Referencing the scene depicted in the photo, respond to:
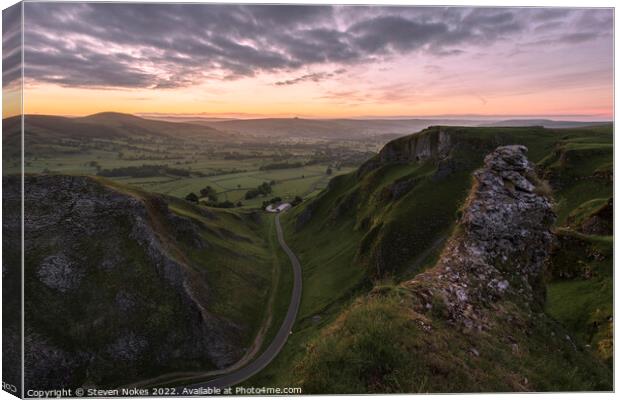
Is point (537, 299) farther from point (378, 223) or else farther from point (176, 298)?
point (378, 223)

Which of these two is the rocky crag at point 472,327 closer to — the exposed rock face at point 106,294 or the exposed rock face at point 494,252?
the exposed rock face at point 494,252

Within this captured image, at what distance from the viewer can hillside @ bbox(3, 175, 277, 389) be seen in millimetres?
27406

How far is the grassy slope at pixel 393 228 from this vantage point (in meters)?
36.5

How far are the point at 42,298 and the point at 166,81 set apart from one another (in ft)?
64.1

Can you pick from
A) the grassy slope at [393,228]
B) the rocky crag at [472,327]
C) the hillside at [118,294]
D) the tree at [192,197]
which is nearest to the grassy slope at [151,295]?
the hillside at [118,294]

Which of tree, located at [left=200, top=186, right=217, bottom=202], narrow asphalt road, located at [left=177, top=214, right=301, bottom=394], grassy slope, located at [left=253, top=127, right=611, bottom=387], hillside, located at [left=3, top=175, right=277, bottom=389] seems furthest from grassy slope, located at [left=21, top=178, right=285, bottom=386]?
tree, located at [left=200, top=186, right=217, bottom=202]

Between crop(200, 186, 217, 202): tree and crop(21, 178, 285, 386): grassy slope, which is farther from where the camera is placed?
crop(200, 186, 217, 202): tree

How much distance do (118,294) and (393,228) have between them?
99.3 feet

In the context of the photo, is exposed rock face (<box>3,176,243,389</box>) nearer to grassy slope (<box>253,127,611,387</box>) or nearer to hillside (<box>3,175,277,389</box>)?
hillside (<box>3,175,277,389</box>)

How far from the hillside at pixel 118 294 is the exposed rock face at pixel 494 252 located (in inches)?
884

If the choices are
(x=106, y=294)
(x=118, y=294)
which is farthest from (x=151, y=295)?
(x=106, y=294)

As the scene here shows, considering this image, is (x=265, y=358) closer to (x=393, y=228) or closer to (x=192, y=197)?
(x=393, y=228)

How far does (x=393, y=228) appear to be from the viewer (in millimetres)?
44000

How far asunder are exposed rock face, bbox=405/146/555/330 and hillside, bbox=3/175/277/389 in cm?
2245
